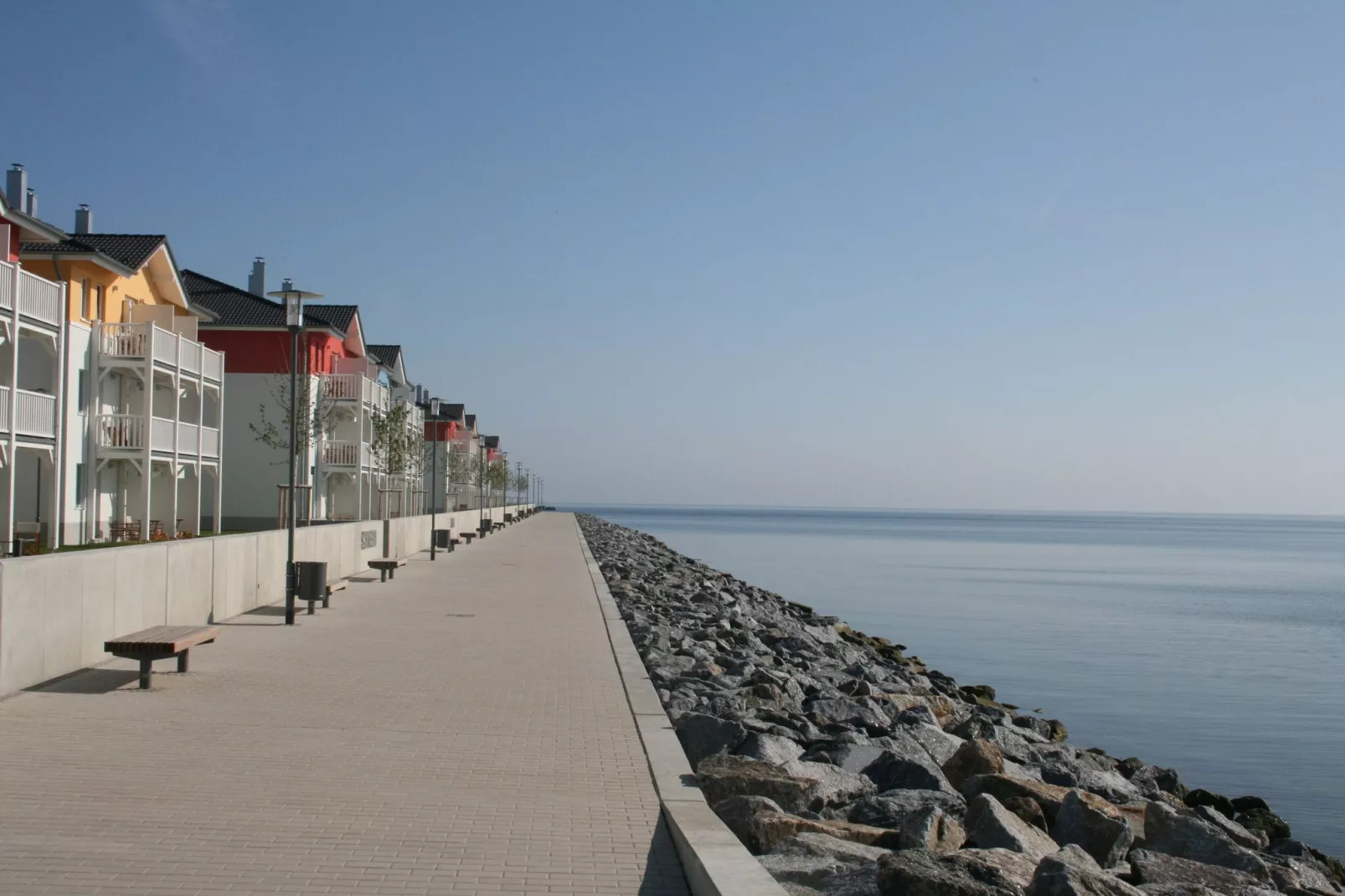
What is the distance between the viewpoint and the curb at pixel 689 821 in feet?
17.6

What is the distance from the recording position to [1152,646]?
27.7 metres

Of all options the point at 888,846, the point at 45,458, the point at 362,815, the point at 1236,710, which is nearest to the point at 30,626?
the point at 362,815

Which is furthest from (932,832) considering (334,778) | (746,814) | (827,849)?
(334,778)

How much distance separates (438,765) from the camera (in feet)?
27.3

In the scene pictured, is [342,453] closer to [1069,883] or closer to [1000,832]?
[1000,832]

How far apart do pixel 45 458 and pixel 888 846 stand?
92.2 ft

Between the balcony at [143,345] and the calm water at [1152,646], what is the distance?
19605 mm

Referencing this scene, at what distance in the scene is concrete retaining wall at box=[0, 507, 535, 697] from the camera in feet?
34.3

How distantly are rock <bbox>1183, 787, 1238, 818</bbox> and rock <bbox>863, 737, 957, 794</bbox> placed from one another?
377 centimetres

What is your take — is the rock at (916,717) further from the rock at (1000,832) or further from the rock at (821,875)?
the rock at (821,875)

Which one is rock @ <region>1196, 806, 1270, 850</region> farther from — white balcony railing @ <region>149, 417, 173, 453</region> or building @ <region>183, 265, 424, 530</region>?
building @ <region>183, 265, 424, 530</region>

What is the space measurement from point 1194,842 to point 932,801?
1.93 metres

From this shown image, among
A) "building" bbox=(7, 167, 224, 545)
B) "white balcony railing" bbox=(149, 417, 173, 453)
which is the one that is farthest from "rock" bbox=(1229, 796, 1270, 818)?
"white balcony railing" bbox=(149, 417, 173, 453)

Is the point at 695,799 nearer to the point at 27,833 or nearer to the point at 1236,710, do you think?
the point at 27,833
